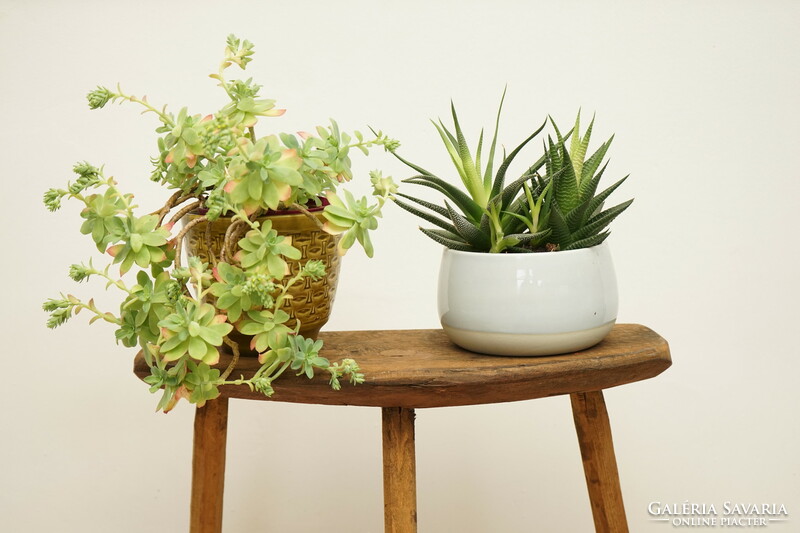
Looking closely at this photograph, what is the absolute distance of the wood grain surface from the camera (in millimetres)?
1057

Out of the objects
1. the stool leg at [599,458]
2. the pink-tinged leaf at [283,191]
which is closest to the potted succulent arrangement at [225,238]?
the pink-tinged leaf at [283,191]

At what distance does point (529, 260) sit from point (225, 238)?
1.20 ft

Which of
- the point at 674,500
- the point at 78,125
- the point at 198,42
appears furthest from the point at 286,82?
the point at 674,500

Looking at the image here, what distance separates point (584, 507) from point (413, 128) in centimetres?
87

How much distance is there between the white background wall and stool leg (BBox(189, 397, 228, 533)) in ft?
1.88

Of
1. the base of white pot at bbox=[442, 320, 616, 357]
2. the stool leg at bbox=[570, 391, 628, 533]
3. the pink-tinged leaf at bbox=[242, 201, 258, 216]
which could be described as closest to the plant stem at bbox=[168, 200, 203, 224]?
the pink-tinged leaf at bbox=[242, 201, 258, 216]

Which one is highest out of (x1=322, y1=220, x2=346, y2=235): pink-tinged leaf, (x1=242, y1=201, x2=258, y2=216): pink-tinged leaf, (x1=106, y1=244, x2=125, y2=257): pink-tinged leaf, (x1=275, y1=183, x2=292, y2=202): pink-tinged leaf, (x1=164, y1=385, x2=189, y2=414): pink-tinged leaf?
(x1=275, y1=183, x2=292, y2=202): pink-tinged leaf

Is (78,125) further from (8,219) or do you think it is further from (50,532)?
(50,532)

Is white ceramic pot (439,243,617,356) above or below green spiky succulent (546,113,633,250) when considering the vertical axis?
below

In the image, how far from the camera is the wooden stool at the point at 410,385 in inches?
41.8

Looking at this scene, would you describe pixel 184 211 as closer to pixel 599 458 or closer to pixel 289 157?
pixel 289 157

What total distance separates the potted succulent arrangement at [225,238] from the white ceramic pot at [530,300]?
18 cm

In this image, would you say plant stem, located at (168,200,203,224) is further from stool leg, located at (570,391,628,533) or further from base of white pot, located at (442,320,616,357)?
stool leg, located at (570,391,628,533)

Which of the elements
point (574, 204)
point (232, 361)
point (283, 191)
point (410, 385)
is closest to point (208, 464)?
point (232, 361)
